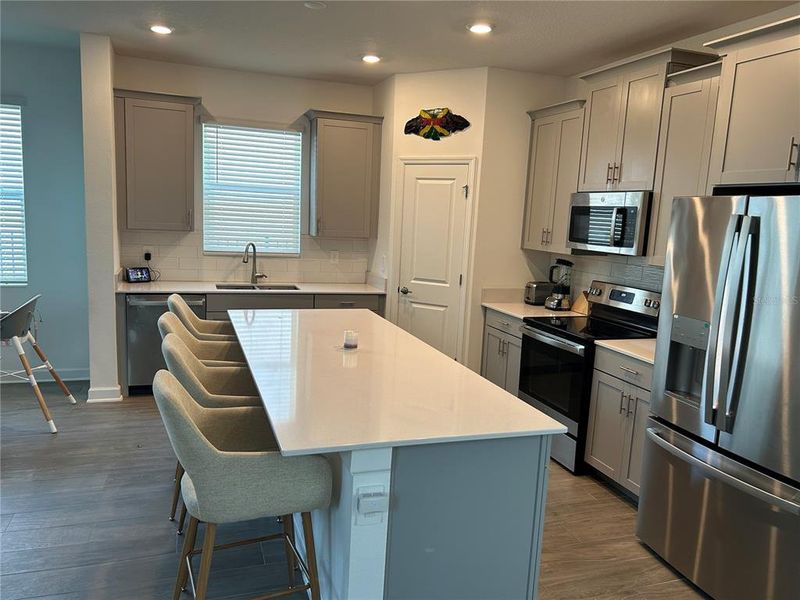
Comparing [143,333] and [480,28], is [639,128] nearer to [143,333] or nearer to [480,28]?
[480,28]

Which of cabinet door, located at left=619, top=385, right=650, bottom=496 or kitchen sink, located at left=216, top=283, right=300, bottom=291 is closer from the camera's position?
cabinet door, located at left=619, top=385, right=650, bottom=496

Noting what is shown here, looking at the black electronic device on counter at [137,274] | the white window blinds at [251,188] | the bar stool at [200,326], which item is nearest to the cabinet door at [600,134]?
the bar stool at [200,326]

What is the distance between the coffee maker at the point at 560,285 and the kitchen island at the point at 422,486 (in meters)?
2.53

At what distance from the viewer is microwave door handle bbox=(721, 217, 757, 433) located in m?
2.28

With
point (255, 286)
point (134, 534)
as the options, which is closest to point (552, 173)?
point (255, 286)

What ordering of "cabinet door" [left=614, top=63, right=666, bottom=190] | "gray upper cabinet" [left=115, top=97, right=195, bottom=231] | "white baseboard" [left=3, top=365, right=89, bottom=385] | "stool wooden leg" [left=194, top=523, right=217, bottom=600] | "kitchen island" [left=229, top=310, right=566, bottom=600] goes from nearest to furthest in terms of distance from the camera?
1. "kitchen island" [left=229, top=310, right=566, bottom=600]
2. "stool wooden leg" [left=194, top=523, right=217, bottom=600]
3. "cabinet door" [left=614, top=63, right=666, bottom=190]
4. "gray upper cabinet" [left=115, top=97, right=195, bottom=231]
5. "white baseboard" [left=3, top=365, right=89, bottom=385]

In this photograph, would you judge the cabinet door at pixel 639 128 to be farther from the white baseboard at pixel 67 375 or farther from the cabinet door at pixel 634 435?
the white baseboard at pixel 67 375

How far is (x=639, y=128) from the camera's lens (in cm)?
357

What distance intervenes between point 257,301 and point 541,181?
2532 mm

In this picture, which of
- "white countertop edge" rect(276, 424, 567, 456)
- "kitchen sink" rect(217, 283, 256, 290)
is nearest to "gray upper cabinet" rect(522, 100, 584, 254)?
"kitchen sink" rect(217, 283, 256, 290)

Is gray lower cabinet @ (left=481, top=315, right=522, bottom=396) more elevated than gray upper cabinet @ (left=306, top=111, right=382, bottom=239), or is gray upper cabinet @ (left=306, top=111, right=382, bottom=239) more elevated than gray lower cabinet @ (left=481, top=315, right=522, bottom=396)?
gray upper cabinet @ (left=306, top=111, right=382, bottom=239)

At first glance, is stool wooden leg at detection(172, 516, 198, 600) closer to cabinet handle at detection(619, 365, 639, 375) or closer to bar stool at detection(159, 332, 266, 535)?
→ bar stool at detection(159, 332, 266, 535)

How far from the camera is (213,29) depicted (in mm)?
4008

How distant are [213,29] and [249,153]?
1.50 meters
